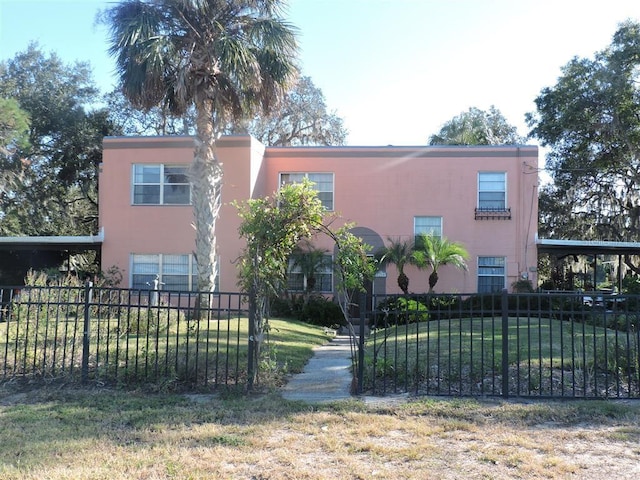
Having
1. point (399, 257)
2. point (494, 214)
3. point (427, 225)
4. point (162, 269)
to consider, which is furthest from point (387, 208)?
point (162, 269)

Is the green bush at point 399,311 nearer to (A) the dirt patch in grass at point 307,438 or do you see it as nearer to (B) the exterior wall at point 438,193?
(A) the dirt patch in grass at point 307,438

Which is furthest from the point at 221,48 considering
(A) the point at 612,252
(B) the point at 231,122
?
(A) the point at 612,252

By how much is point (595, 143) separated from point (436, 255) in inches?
510

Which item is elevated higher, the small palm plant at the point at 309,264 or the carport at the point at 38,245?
the carport at the point at 38,245

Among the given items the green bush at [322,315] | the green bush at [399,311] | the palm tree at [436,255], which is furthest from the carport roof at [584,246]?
the green bush at [322,315]

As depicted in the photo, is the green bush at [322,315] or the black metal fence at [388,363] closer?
the black metal fence at [388,363]

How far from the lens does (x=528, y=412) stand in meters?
6.46

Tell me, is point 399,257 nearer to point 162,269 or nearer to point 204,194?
point 204,194

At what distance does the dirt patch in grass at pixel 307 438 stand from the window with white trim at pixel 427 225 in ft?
42.3

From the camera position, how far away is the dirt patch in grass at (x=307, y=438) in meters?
4.77

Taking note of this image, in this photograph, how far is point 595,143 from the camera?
2575 cm

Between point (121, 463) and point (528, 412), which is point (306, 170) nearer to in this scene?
point (528, 412)

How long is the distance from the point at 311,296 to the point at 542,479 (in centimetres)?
1409

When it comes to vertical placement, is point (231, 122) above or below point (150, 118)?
below
